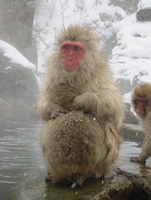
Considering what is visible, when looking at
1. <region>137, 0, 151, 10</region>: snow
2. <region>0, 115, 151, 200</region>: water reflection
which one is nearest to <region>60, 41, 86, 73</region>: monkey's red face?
<region>0, 115, 151, 200</region>: water reflection

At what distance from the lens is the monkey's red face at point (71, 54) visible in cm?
246

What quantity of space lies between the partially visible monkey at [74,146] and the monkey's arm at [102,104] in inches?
2.3

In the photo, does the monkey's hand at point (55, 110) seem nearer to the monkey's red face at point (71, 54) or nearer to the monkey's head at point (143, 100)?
the monkey's red face at point (71, 54)

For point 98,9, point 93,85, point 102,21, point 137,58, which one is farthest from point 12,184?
point 98,9

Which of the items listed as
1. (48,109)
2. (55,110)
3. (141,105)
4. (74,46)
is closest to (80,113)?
(55,110)

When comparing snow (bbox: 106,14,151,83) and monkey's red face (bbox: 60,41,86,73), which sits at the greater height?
snow (bbox: 106,14,151,83)

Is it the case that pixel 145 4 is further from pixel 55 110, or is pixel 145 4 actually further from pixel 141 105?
pixel 55 110

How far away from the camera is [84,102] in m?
2.25

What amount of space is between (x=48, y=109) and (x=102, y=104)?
483mm

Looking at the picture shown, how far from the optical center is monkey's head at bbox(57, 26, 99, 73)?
2477mm

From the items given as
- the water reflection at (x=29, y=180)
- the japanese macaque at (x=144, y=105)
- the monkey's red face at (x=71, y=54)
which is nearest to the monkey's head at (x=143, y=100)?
the japanese macaque at (x=144, y=105)

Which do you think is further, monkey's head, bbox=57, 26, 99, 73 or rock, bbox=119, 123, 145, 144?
rock, bbox=119, 123, 145, 144

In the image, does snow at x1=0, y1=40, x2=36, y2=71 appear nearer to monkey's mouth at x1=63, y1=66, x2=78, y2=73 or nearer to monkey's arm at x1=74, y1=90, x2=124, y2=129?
monkey's mouth at x1=63, y1=66, x2=78, y2=73

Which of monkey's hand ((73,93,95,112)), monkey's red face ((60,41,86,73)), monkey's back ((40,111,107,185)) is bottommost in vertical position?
monkey's back ((40,111,107,185))
